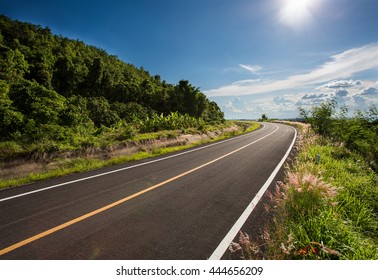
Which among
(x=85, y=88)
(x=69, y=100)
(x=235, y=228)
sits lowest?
(x=235, y=228)

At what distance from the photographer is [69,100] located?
87.3 feet

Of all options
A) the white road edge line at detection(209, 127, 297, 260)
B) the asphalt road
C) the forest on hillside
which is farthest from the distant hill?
the white road edge line at detection(209, 127, 297, 260)

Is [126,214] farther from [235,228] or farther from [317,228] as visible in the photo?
[317,228]

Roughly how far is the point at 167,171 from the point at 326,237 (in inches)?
227

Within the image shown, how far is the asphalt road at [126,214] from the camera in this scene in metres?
3.19

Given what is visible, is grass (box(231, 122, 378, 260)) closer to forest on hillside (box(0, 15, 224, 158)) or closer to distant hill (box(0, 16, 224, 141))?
forest on hillside (box(0, 15, 224, 158))

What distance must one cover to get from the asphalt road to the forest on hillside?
442 centimetres

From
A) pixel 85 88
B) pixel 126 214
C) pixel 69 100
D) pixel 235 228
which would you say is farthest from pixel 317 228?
pixel 85 88

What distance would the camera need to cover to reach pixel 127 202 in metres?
4.99

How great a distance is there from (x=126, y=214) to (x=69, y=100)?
2745cm

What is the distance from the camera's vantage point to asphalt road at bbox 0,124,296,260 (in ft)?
10.5

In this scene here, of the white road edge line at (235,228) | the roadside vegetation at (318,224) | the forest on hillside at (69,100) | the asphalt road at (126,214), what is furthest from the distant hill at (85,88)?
the roadside vegetation at (318,224)

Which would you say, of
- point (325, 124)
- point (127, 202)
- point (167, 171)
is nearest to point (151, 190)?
point (127, 202)
